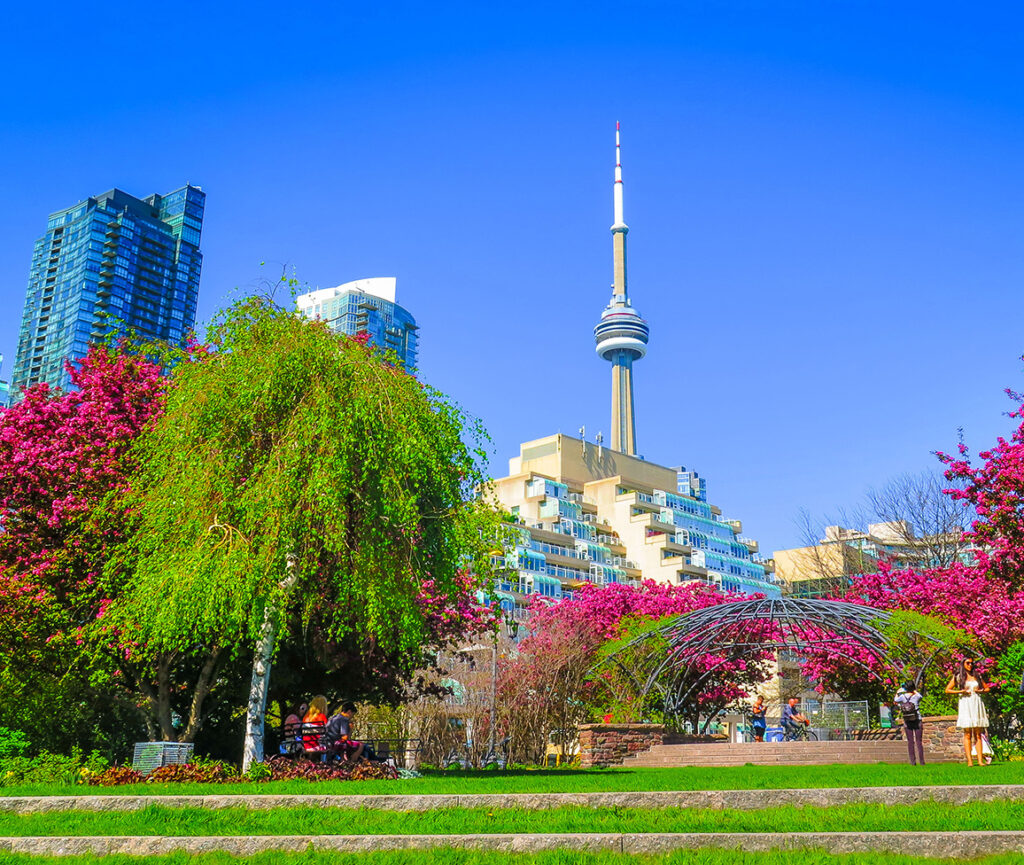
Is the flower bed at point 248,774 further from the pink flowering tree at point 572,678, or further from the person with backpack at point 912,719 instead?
the pink flowering tree at point 572,678

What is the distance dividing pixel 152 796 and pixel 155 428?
8327 millimetres

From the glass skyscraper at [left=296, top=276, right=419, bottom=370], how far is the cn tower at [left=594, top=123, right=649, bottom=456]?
35954 mm

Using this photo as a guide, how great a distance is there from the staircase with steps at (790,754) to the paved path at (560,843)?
16039 millimetres

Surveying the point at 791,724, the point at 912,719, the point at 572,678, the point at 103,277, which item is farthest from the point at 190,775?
the point at 103,277

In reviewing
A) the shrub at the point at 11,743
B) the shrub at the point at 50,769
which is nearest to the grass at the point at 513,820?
the shrub at the point at 50,769

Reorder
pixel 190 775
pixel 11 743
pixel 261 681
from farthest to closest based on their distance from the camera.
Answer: pixel 11 743
pixel 261 681
pixel 190 775

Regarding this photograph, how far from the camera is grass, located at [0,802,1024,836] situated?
7.88m

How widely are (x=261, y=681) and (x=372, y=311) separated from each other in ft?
512

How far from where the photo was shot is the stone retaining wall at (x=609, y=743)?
24578 millimetres

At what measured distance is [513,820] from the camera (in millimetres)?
8734

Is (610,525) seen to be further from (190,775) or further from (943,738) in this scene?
(190,775)

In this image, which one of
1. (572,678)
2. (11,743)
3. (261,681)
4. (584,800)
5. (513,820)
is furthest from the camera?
(572,678)

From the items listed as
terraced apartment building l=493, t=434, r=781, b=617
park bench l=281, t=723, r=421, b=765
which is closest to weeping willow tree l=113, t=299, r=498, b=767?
park bench l=281, t=723, r=421, b=765

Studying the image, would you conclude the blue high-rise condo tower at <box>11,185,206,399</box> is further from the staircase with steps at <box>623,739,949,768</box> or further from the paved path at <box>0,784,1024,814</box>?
the paved path at <box>0,784,1024,814</box>
